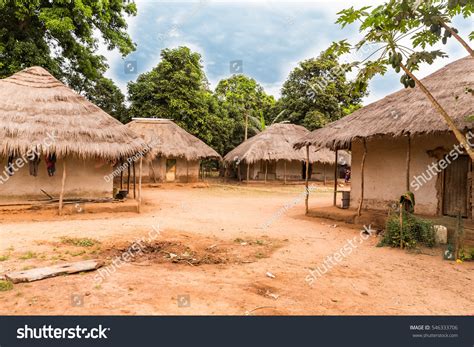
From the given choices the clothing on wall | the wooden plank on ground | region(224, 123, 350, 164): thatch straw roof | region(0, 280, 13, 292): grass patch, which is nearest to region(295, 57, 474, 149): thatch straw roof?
the wooden plank on ground

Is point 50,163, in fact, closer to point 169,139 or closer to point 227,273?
point 227,273

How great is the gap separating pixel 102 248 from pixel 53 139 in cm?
558

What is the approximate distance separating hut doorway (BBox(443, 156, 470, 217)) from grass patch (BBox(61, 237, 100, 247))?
8800 millimetres

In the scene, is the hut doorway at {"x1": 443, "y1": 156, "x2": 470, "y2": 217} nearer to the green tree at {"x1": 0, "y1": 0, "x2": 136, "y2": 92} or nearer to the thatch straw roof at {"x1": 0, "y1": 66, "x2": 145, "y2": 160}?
the thatch straw roof at {"x1": 0, "y1": 66, "x2": 145, "y2": 160}

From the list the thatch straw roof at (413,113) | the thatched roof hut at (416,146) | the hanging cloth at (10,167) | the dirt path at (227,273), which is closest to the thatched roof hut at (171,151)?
the hanging cloth at (10,167)

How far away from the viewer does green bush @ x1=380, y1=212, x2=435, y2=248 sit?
7.69 meters

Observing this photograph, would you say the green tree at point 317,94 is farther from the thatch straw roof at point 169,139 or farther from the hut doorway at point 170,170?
the hut doorway at point 170,170

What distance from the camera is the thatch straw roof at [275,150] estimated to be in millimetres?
23781

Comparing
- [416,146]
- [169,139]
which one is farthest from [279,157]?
[416,146]

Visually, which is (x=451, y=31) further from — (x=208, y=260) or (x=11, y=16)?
(x=11, y=16)

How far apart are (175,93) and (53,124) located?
1381 cm

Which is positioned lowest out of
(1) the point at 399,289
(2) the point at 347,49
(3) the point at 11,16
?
(1) the point at 399,289
